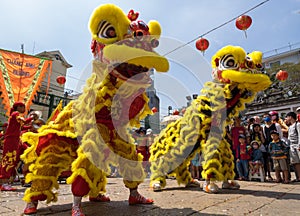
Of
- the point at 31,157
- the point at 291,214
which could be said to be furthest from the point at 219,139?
the point at 31,157

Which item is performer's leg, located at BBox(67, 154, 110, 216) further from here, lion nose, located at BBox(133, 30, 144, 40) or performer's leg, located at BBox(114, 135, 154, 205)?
lion nose, located at BBox(133, 30, 144, 40)

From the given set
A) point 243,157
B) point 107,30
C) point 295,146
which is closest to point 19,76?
point 107,30

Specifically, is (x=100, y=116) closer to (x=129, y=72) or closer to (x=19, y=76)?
(x=129, y=72)

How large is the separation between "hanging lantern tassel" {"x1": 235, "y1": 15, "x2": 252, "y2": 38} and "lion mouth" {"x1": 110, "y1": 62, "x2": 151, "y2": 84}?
3.94m

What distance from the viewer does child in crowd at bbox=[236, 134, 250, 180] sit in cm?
519

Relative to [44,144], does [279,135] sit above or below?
above

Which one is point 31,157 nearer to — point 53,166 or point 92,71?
point 53,166

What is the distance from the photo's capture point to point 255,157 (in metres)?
5.13

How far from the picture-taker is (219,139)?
131 inches

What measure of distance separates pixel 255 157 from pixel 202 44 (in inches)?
112

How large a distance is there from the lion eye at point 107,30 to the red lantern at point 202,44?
4072 mm

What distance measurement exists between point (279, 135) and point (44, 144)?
4753mm

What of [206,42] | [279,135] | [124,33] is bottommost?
[279,135]

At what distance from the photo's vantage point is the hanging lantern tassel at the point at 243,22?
5.20 metres
